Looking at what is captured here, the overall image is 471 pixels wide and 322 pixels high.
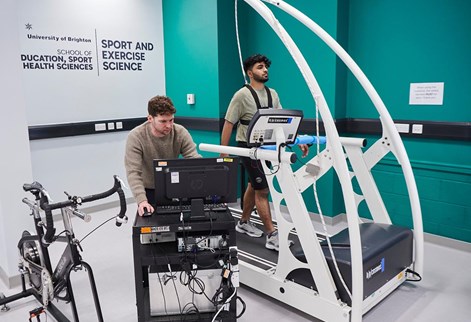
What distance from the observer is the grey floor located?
8.40 ft

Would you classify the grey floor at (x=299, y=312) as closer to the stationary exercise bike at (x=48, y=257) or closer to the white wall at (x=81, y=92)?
the stationary exercise bike at (x=48, y=257)

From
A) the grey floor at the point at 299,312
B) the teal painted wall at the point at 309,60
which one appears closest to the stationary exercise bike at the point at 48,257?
the grey floor at the point at 299,312

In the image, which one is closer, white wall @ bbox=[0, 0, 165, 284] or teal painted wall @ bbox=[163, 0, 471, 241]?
teal painted wall @ bbox=[163, 0, 471, 241]

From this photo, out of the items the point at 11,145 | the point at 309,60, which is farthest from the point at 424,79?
the point at 11,145

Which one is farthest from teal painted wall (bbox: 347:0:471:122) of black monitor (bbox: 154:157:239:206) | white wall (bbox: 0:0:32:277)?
white wall (bbox: 0:0:32:277)

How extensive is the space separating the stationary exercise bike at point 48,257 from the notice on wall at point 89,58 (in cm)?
205

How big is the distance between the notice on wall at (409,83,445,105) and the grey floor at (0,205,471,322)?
132 cm

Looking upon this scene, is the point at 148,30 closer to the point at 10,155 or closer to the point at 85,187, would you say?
the point at 85,187

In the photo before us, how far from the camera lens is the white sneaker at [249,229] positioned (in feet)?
11.7

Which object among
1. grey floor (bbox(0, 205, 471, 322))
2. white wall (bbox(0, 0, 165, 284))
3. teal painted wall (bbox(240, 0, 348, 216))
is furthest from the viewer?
white wall (bbox(0, 0, 165, 284))

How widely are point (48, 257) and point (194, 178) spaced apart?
3.80 ft

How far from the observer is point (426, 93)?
366cm

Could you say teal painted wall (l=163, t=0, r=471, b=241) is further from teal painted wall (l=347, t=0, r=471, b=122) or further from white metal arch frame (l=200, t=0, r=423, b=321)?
white metal arch frame (l=200, t=0, r=423, b=321)

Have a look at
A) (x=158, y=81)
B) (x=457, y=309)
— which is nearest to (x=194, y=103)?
(x=158, y=81)
